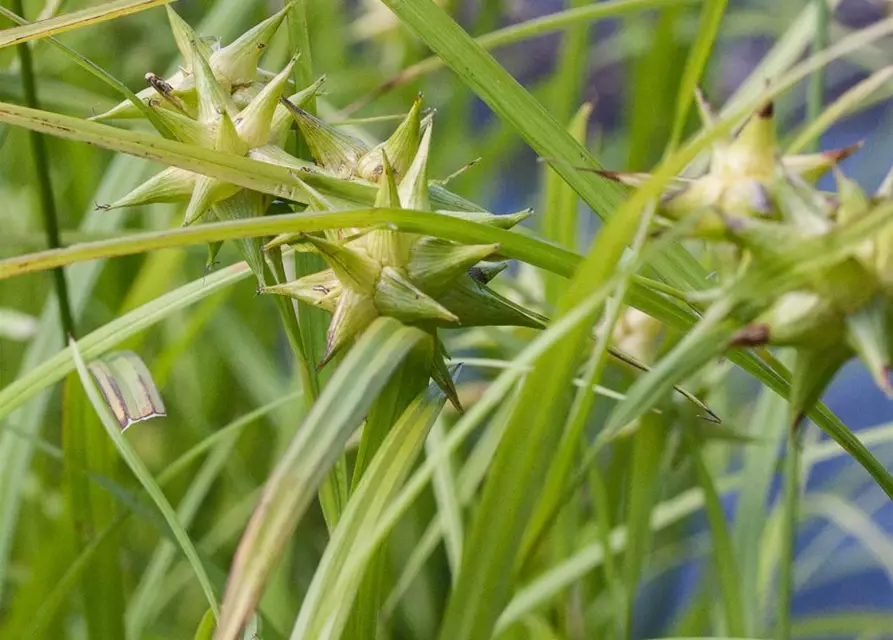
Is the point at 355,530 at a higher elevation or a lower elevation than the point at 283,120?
lower

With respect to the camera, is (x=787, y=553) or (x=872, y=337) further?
(x=787, y=553)

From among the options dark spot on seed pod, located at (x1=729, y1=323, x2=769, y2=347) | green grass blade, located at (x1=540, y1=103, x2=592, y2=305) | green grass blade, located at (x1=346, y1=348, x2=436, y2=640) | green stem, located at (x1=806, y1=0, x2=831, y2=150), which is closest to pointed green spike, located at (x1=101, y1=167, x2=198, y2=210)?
green grass blade, located at (x1=346, y1=348, x2=436, y2=640)

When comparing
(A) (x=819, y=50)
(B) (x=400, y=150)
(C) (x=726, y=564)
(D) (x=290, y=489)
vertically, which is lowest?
(C) (x=726, y=564)

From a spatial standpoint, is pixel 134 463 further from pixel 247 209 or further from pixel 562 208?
pixel 562 208

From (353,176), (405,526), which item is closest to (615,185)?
(353,176)

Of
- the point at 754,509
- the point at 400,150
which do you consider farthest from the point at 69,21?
the point at 754,509

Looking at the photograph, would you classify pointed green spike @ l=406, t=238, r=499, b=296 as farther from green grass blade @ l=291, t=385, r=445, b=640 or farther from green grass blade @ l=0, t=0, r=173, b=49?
green grass blade @ l=0, t=0, r=173, b=49

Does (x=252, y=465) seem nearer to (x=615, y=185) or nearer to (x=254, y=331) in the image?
(x=254, y=331)
